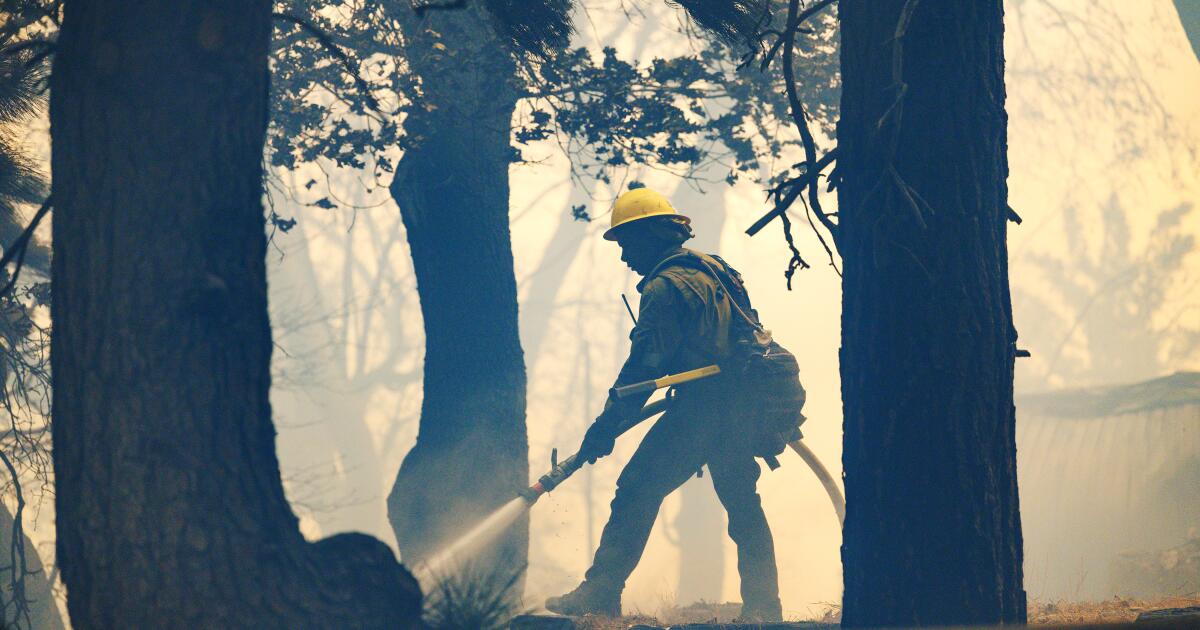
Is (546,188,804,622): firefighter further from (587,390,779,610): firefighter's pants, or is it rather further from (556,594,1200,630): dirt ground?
(556,594,1200,630): dirt ground

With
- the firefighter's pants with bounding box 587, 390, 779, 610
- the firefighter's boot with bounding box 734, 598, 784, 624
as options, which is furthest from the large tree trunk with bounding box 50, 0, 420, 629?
the firefighter's boot with bounding box 734, 598, 784, 624

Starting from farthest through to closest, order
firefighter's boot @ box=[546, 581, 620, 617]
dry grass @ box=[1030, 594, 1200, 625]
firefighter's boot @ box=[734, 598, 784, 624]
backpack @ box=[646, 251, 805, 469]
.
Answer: backpack @ box=[646, 251, 805, 469] → firefighter's boot @ box=[734, 598, 784, 624] → firefighter's boot @ box=[546, 581, 620, 617] → dry grass @ box=[1030, 594, 1200, 625]

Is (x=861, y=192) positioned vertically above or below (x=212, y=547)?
above

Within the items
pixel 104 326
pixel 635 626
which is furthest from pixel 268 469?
pixel 635 626

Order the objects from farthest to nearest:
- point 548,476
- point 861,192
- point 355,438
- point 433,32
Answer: point 355,438 → point 433,32 → point 548,476 → point 861,192

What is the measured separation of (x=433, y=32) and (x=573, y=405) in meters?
16.4

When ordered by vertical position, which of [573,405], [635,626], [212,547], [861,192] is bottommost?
[635,626]

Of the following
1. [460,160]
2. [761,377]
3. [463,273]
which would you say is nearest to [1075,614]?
[761,377]

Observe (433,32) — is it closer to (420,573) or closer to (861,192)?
(420,573)

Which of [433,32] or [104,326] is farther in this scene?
[433,32]

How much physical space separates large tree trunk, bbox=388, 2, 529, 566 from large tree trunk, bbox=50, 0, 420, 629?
3.74 m

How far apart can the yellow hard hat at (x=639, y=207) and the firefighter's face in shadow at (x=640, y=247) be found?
2.6 inches

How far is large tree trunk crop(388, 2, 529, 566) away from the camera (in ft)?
22.5

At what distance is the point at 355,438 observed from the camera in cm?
2262
